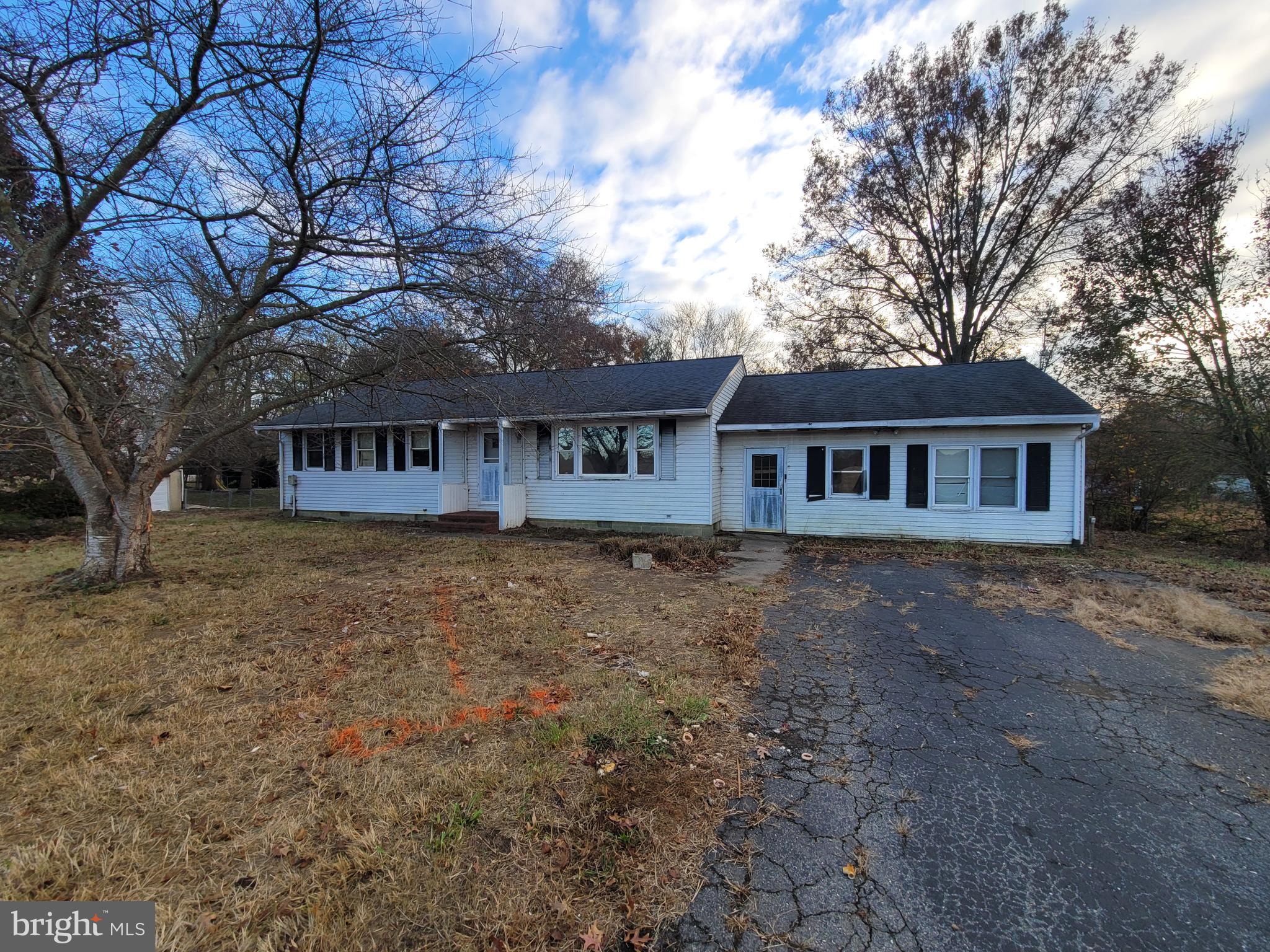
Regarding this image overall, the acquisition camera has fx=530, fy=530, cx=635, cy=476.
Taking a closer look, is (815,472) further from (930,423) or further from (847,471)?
(930,423)

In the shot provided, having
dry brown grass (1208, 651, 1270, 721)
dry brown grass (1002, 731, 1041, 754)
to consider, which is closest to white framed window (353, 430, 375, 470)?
dry brown grass (1002, 731, 1041, 754)

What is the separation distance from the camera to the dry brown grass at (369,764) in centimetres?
189

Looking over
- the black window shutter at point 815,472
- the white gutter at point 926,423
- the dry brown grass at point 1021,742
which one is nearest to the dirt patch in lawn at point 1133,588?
the black window shutter at point 815,472

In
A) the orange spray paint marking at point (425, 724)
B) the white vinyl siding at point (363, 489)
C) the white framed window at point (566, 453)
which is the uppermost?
the white framed window at point (566, 453)

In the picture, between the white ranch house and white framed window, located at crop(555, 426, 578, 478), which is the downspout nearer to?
the white ranch house

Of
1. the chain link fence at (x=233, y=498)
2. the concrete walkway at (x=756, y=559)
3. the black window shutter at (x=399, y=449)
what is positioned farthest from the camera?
the chain link fence at (x=233, y=498)

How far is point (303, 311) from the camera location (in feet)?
20.0

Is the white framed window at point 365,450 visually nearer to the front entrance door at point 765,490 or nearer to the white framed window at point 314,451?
the white framed window at point 314,451

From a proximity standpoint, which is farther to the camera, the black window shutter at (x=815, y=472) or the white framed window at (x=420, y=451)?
the white framed window at (x=420, y=451)

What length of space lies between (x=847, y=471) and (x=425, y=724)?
33.9 ft

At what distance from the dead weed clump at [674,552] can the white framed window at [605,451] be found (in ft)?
10.1

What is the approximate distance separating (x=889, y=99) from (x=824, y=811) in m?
24.3

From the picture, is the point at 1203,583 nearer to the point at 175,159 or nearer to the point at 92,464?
the point at 175,159

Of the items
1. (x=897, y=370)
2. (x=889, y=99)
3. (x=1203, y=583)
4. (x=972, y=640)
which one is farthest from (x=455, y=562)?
(x=889, y=99)
